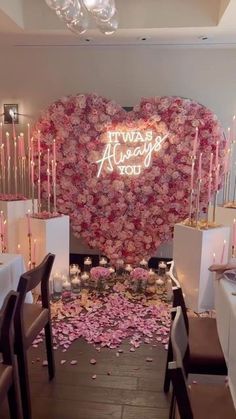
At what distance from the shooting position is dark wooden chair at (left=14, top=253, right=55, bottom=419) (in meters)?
1.72

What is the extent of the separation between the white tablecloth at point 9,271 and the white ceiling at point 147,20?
6.78 ft

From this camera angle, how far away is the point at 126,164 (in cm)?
388

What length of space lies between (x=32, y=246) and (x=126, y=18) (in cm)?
228

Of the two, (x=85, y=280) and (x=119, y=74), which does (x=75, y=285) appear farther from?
(x=119, y=74)

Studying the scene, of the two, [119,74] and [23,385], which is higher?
[119,74]

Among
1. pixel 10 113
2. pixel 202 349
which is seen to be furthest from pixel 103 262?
pixel 202 349

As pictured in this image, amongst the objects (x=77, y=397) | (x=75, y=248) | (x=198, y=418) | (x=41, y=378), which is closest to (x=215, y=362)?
(x=198, y=418)

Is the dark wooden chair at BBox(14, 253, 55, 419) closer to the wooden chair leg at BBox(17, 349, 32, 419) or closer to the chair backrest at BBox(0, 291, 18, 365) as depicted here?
the wooden chair leg at BBox(17, 349, 32, 419)

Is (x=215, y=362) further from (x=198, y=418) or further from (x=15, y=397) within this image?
(x=15, y=397)

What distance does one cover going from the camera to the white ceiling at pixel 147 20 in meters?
3.18

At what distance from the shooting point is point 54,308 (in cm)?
305

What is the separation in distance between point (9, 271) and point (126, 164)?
2076 millimetres

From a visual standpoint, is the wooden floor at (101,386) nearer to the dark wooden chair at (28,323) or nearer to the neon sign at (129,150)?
the dark wooden chair at (28,323)

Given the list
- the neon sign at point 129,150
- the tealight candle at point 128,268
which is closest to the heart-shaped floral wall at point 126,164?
the neon sign at point 129,150
